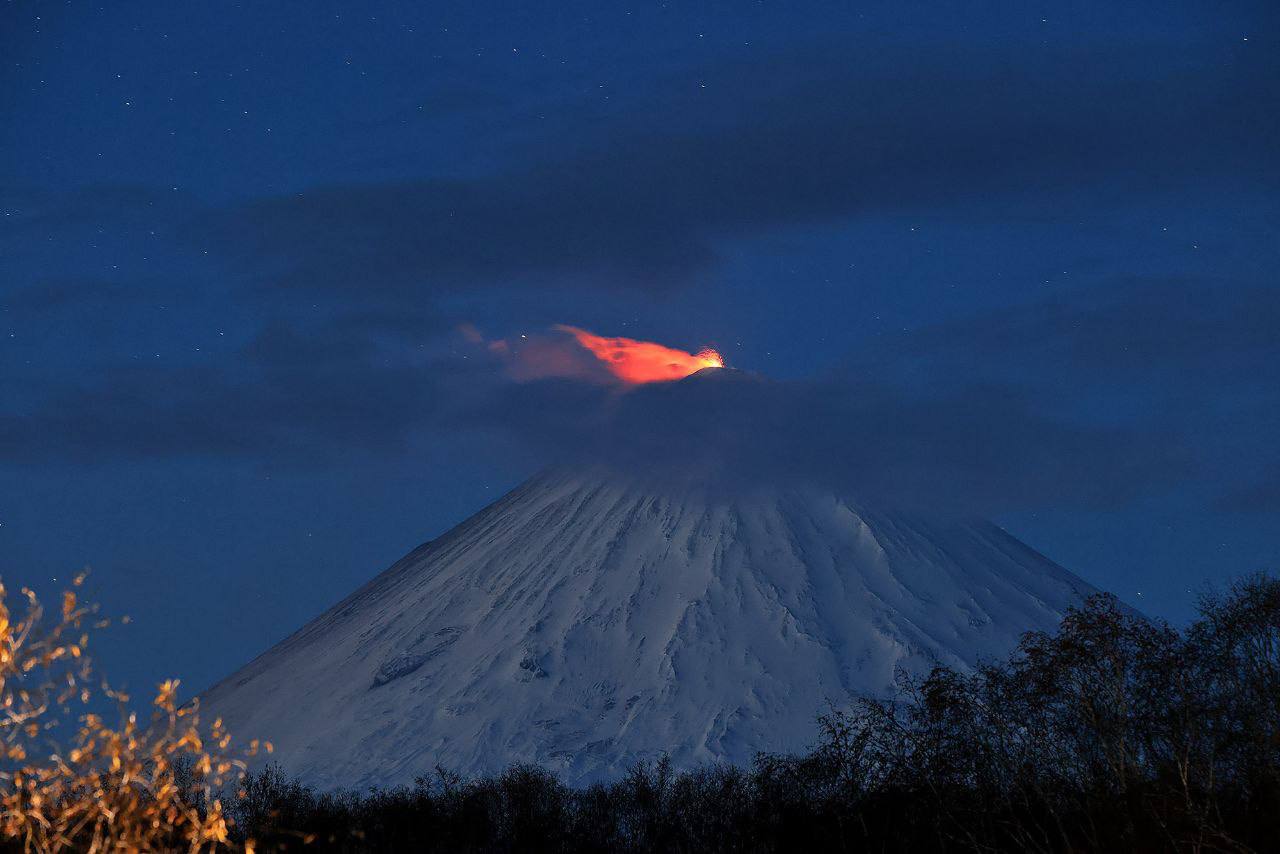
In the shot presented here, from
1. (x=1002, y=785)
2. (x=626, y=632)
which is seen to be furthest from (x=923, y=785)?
(x=626, y=632)

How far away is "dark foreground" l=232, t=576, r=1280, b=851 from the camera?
26.6m

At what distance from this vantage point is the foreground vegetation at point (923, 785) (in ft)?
38.6

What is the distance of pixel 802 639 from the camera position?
341 feet

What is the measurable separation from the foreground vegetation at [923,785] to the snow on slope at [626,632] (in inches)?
553

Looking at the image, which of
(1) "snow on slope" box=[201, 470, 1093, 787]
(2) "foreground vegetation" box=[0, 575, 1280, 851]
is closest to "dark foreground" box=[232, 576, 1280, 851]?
(2) "foreground vegetation" box=[0, 575, 1280, 851]

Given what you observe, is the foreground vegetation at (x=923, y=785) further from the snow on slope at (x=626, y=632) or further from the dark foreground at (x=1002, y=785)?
the snow on slope at (x=626, y=632)

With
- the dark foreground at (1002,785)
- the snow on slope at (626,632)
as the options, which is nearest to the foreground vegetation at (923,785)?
the dark foreground at (1002,785)

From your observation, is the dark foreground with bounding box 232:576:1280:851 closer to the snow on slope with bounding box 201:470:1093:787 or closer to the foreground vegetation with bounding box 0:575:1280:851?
the foreground vegetation with bounding box 0:575:1280:851

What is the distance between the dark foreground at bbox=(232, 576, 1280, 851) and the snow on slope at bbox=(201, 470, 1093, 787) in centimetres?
1883

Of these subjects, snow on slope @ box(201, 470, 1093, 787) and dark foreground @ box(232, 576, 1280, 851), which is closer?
A: dark foreground @ box(232, 576, 1280, 851)

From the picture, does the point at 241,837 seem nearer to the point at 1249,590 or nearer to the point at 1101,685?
the point at 1101,685

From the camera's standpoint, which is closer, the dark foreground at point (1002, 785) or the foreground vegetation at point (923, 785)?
the foreground vegetation at point (923, 785)

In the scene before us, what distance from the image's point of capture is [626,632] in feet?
345

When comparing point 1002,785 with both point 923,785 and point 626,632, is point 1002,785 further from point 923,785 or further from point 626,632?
point 626,632
